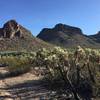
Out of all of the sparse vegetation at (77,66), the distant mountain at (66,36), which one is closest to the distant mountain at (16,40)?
the distant mountain at (66,36)

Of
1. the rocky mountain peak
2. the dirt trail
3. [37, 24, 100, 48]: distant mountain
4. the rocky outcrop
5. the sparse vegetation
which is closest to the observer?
the sparse vegetation

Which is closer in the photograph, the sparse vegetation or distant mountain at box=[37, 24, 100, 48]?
the sparse vegetation

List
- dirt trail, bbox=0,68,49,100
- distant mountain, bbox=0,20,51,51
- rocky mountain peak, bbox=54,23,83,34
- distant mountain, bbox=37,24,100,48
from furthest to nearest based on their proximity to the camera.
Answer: rocky mountain peak, bbox=54,23,83,34
distant mountain, bbox=37,24,100,48
distant mountain, bbox=0,20,51,51
dirt trail, bbox=0,68,49,100

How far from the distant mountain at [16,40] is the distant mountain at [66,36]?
19540mm

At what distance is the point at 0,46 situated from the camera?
100562 mm

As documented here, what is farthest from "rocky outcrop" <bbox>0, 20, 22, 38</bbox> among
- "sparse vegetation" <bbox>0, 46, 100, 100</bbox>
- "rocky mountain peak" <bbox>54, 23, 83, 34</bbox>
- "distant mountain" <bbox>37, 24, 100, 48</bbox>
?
"sparse vegetation" <bbox>0, 46, 100, 100</bbox>

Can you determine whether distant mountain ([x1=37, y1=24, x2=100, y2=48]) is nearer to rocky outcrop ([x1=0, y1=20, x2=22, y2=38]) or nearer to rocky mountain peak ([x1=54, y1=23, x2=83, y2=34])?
rocky mountain peak ([x1=54, y1=23, x2=83, y2=34])

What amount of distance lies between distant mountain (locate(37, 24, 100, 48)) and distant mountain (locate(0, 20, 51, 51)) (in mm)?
19540

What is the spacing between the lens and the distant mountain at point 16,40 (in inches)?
3957

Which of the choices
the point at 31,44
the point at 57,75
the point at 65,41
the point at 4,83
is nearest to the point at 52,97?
the point at 57,75

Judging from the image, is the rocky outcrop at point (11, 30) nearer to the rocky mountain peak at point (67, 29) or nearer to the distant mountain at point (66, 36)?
the distant mountain at point (66, 36)

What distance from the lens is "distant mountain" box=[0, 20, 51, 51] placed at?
330 feet

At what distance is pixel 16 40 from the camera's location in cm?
10488

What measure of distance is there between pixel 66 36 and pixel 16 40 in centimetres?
4247
